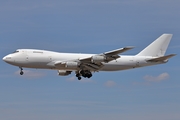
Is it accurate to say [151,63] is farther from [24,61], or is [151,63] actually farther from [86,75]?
[24,61]

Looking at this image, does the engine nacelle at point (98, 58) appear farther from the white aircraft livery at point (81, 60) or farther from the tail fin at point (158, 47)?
the tail fin at point (158, 47)

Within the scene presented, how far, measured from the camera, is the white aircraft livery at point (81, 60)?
7975 cm

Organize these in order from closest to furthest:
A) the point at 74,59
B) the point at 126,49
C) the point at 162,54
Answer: the point at 126,49
the point at 74,59
the point at 162,54

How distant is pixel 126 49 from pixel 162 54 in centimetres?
1376

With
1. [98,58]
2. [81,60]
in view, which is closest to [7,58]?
[81,60]

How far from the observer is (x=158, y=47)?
291ft

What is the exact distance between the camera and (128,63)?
84.2 m

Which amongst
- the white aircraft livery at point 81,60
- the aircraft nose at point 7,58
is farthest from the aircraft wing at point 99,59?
the aircraft nose at point 7,58

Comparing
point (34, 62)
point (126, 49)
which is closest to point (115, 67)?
point (126, 49)

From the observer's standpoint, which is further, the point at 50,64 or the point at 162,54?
the point at 162,54

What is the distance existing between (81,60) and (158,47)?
15.2 m

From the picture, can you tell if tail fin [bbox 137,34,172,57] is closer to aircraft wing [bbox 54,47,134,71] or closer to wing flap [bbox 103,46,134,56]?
aircraft wing [bbox 54,47,134,71]

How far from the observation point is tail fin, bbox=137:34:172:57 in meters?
87.6

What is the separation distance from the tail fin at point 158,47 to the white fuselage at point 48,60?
3389mm
